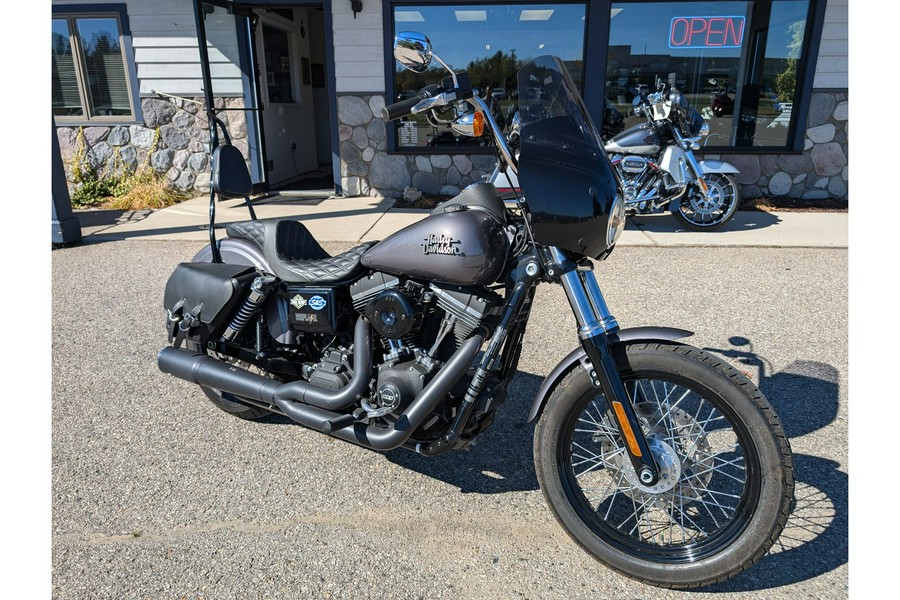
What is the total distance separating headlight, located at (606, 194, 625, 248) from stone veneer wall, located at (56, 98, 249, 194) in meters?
8.16

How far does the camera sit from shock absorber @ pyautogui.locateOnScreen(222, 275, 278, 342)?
104 inches

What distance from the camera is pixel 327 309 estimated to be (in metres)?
2.48

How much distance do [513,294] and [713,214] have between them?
19.6 feet

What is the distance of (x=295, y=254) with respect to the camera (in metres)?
2.79

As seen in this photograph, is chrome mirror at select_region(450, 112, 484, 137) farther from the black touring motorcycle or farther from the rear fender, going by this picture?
the rear fender

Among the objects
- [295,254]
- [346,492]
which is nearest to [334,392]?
[346,492]

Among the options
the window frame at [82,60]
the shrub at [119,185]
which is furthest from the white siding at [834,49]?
the window frame at [82,60]

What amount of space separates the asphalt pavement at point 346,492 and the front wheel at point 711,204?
275 cm

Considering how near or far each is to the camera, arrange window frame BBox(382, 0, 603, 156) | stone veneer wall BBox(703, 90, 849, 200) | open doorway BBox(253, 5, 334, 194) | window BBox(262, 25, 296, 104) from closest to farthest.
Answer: window frame BBox(382, 0, 603, 156), stone veneer wall BBox(703, 90, 849, 200), open doorway BBox(253, 5, 334, 194), window BBox(262, 25, 296, 104)

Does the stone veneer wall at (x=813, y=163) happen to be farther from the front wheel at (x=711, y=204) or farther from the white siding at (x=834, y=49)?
the front wheel at (x=711, y=204)

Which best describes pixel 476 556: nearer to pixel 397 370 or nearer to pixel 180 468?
pixel 397 370

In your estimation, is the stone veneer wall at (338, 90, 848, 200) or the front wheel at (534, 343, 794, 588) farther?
the stone veneer wall at (338, 90, 848, 200)

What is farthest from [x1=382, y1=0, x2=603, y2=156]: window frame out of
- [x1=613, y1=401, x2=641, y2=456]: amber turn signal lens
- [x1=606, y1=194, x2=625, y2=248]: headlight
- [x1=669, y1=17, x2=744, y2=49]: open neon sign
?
[x1=613, y1=401, x2=641, y2=456]: amber turn signal lens

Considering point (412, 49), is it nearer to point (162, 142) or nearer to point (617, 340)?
point (617, 340)
